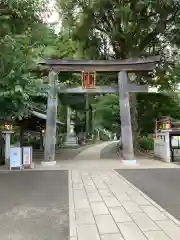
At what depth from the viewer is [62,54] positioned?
25266mm

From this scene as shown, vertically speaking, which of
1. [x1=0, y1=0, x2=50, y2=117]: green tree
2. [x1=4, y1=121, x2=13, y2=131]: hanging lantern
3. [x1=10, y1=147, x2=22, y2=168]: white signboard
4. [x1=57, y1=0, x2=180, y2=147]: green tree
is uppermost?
[x1=57, y1=0, x2=180, y2=147]: green tree

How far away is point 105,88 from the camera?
19.3 m

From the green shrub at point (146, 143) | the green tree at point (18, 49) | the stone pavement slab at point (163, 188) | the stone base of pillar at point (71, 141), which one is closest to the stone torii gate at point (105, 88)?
the stone pavement slab at point (163, 188)

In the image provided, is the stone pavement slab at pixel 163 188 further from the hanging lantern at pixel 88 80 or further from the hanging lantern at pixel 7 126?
the hanging lantern at pixel 7 126

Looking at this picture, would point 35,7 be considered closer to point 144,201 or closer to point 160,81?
point 144,201

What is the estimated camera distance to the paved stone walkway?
529cm

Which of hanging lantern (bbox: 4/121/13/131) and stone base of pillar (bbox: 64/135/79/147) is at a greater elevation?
hanging lantern (bbox: 4/121/13/131)

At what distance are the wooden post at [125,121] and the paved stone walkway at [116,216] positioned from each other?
26.6ft

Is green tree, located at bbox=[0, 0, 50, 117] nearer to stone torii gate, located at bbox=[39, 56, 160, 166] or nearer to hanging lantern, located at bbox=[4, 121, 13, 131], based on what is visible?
stone torii gate, located at bbox=[39, 56, 160, 166]

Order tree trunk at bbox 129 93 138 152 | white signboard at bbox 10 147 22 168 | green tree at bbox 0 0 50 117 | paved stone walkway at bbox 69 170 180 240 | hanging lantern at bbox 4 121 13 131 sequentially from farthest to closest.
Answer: tree trunk at bbox 129 93 138 152 < hanging lantern at bbox 4 121 13 131 < white signboard at bbox 10 147 22 168 < green tree at bbox 0 0 50 117 < paved stone walkway at bbox 69 170 180 240

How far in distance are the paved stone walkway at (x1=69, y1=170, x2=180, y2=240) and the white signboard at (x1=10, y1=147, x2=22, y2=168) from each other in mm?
6151

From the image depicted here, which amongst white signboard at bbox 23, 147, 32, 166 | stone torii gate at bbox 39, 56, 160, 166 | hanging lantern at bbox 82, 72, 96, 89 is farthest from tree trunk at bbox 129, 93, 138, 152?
white signboard at bbox 23, 147, 32, 166

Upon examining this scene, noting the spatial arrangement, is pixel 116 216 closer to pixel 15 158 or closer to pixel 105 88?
pixel 15 158

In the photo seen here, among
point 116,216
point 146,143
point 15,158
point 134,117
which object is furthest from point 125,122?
point 116,216
